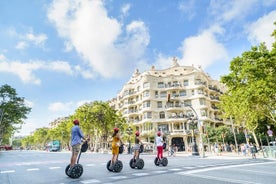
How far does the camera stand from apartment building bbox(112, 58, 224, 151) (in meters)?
52.6

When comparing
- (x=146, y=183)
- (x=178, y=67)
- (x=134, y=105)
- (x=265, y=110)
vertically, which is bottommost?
(x=146, y=183)

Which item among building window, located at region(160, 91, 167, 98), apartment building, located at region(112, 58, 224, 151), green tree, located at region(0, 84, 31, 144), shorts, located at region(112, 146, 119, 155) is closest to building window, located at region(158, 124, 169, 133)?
apartment building, located at region(112, 58, 224, 151)

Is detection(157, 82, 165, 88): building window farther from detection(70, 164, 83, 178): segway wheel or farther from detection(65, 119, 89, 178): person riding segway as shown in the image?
detection(70, 164, 83, 178): segway wheel

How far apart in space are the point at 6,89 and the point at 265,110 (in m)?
38.1

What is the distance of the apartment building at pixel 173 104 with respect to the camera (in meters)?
52.6

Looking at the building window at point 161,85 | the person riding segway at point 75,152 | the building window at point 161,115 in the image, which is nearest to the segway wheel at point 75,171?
the person riding segway at point 75,152

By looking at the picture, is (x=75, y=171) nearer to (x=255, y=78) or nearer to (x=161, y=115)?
(x=255, y=78)

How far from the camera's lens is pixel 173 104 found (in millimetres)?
55531

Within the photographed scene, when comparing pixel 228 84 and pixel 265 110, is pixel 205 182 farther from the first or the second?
pixel 265 110

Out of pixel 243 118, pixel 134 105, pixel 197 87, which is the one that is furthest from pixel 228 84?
pixel 134 105

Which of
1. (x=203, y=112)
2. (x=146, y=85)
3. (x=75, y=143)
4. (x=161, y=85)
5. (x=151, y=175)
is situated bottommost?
(x=151, y=175)

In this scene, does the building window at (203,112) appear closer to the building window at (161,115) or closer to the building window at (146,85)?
the building window at (161,115)

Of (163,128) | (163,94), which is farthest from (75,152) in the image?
(163,94)

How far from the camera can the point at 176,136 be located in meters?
52.1
